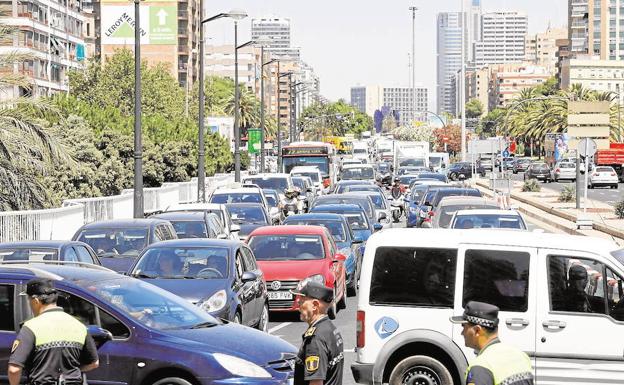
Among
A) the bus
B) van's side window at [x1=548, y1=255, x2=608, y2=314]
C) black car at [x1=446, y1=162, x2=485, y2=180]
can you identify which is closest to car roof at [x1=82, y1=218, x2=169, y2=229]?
van's side window at [x1=548, y1=255, x2=608, y2=314]

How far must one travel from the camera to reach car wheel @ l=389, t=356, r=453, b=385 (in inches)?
467

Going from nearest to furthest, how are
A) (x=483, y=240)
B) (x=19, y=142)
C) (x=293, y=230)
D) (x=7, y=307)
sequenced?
(x=7, y=307), (x=483, y=240), (x=293, y=230), (x=19, y=142)

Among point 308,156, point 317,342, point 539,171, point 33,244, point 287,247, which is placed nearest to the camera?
point 317,342

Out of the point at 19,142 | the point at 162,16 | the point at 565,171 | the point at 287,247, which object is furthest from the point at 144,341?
the point at 162,16

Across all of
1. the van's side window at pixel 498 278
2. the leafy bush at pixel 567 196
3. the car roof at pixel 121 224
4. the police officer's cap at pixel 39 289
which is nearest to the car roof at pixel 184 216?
the car roof at pixel 121 224

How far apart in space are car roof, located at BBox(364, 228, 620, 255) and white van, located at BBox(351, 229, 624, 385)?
0.01m

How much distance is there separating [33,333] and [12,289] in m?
2.68

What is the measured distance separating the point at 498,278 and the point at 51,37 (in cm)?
10750

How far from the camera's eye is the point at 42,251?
1759cm

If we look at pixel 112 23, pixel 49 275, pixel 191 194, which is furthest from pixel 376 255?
pixel 112 23

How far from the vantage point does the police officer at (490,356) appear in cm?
670

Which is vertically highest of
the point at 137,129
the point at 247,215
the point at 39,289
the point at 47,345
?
the point at 137,129

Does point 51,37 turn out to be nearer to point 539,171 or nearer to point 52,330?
point 539,171

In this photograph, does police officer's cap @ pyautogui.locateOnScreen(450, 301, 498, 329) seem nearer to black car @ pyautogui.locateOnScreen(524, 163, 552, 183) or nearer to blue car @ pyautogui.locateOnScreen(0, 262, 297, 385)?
blue car @ pyautogui.locateOnScreen(0, 262, 297, 385)
